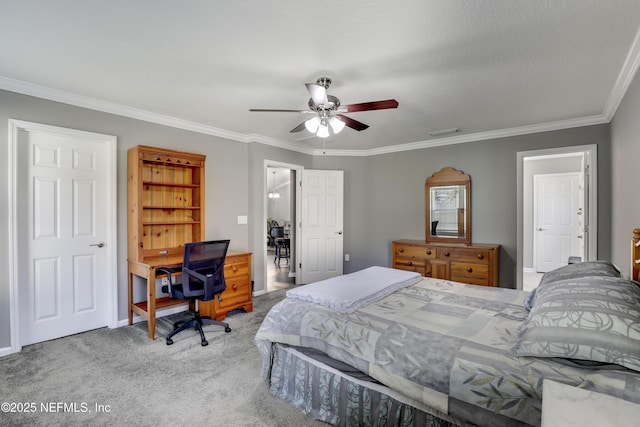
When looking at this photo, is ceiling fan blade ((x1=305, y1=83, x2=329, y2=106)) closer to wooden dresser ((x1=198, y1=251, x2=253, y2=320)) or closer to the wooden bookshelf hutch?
the wooden bookshelf hutch

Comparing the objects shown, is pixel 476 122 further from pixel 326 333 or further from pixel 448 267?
pixel 326 333

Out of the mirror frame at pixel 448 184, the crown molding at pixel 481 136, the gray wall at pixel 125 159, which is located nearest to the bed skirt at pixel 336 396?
the gray wall at pixel 125 159

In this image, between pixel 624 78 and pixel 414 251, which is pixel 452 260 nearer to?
pixel 414 251

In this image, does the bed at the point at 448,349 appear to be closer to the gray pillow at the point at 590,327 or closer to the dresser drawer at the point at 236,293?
the gray pillow at the point at 590,327

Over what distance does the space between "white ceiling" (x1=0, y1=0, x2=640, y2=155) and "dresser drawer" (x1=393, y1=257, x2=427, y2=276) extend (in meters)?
2.07

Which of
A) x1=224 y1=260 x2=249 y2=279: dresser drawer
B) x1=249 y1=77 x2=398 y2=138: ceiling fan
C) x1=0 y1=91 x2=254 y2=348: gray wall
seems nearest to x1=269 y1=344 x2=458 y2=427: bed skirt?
x1=224 y1=260 x2=249 y2=279: dresser drawer

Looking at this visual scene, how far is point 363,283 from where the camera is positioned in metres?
2.45

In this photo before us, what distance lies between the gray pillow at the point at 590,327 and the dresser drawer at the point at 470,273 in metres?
2.61

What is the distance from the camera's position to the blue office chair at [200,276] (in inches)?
118

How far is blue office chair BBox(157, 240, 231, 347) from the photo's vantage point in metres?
3.00

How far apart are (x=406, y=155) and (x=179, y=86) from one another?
11.9 ft

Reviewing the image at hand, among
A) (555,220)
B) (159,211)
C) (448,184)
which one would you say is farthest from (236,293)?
(555,220)

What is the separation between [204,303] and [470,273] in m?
3.43

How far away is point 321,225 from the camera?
5.47 meters
